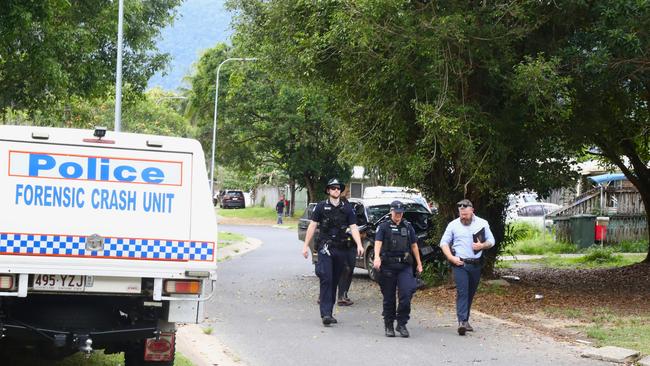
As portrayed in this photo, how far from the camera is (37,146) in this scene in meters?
7.38

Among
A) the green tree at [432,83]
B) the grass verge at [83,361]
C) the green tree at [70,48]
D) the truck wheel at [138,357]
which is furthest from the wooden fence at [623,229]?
the truck wheel at [138,357]

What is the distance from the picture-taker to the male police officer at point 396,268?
1080 cm

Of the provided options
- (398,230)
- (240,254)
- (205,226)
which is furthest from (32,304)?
(240,254)

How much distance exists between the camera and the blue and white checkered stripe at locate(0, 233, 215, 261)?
701 cm

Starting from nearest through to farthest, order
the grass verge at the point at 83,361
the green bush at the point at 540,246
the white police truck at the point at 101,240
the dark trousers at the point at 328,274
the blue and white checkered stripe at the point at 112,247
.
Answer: the blue and white checkered stripe at the point at 112,247
the white police truck at the point at 101,240
the grass verge at the point at 83,361
the dark trousers at the point at 328,274
the green bush at the point at 540,246

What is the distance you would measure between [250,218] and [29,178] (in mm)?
53020

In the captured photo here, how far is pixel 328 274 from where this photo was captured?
38.2 feet

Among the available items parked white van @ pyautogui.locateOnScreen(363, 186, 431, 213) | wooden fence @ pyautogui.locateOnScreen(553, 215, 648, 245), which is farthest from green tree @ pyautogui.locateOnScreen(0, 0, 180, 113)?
wooden fence @ pyautogui.locateOnScreen(553, 215, 648, 245)

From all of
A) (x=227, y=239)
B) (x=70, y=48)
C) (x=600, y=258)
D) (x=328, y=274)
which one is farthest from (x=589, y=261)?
(x=227, y=239)

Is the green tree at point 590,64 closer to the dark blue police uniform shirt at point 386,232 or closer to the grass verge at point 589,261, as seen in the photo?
the dark blue police uniform shirt at point 386,232

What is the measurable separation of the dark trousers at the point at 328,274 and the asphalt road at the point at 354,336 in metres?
0.30

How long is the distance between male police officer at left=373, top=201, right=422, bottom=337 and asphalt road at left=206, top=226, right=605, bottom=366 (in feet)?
0.92

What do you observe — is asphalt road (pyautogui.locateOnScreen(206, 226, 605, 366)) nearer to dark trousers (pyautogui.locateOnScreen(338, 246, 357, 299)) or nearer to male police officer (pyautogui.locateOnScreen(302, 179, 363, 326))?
dark trousers (pyautogui.locateOnScreen(338, 246, 357, 299))

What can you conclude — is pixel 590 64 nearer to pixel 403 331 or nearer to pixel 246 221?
pixel 403 331
